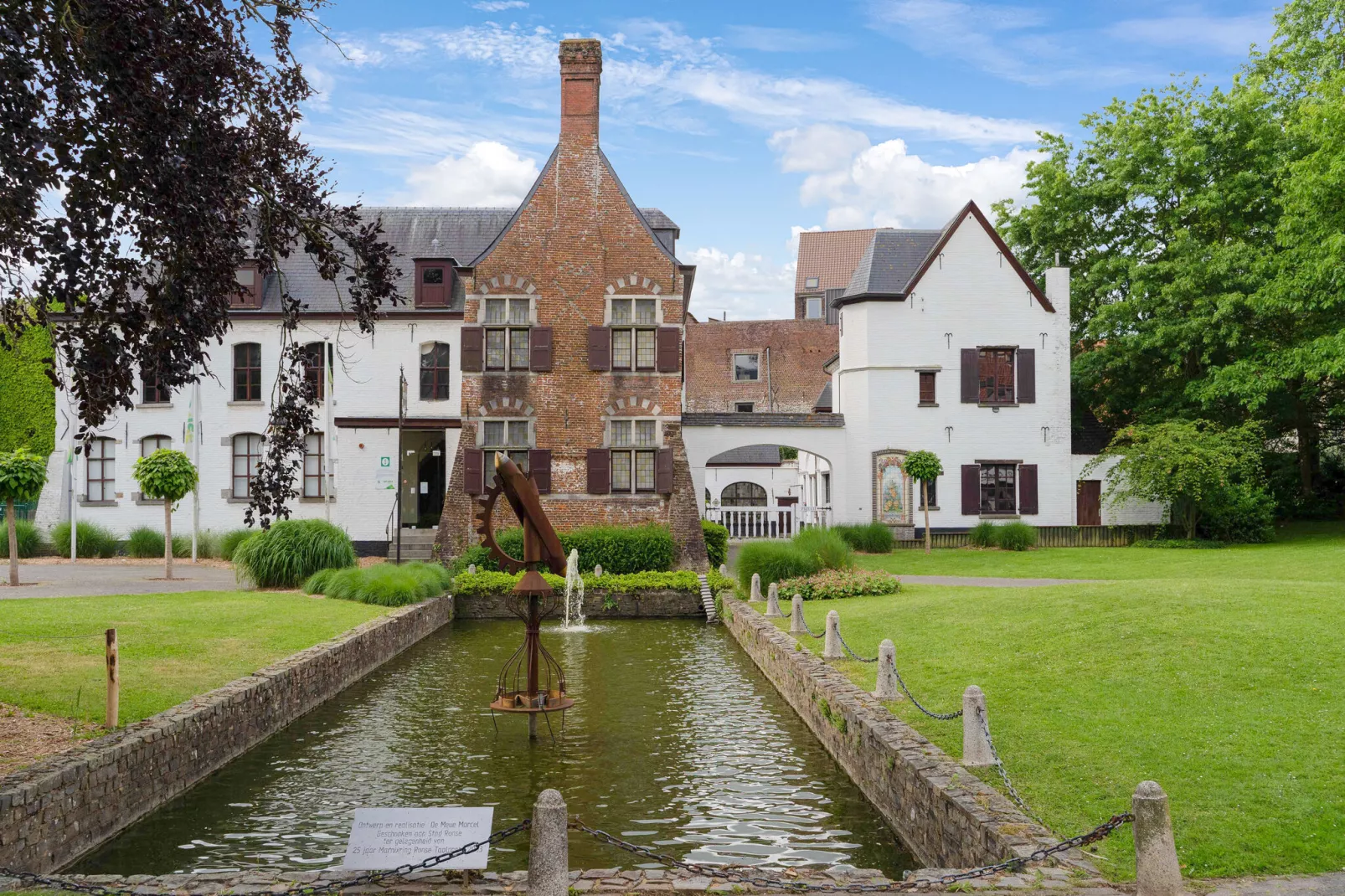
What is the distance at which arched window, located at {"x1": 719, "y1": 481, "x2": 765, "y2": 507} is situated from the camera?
48312 millimetres

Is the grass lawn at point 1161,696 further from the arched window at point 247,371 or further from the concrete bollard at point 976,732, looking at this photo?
the arched window at point 247,371

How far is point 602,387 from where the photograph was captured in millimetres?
26812

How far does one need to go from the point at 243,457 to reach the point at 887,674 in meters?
25.1

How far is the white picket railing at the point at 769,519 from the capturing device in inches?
1270

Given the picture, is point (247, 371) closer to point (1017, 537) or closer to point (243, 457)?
point (243, 457)

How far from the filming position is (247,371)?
31.5 m

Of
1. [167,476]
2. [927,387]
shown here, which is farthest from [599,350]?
[927,387]

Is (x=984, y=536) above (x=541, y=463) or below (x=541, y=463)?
below

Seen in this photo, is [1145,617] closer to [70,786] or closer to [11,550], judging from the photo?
[70,786]

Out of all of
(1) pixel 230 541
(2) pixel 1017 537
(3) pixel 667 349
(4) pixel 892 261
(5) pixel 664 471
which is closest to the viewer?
(5) pixel 664 471

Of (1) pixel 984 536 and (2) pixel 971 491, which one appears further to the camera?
(2) pixel 971 491

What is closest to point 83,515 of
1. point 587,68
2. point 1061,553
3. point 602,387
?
point 602,387

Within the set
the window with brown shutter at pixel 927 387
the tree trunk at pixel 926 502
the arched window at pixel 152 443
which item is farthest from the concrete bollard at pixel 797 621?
the arched window at pixel 152 443

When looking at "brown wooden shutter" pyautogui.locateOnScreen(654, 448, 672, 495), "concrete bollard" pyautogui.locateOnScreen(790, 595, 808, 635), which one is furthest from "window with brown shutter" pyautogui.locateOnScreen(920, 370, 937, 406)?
"concrete bollard" pyautogui.locateOnScreen(790, 595, 808, 635)
